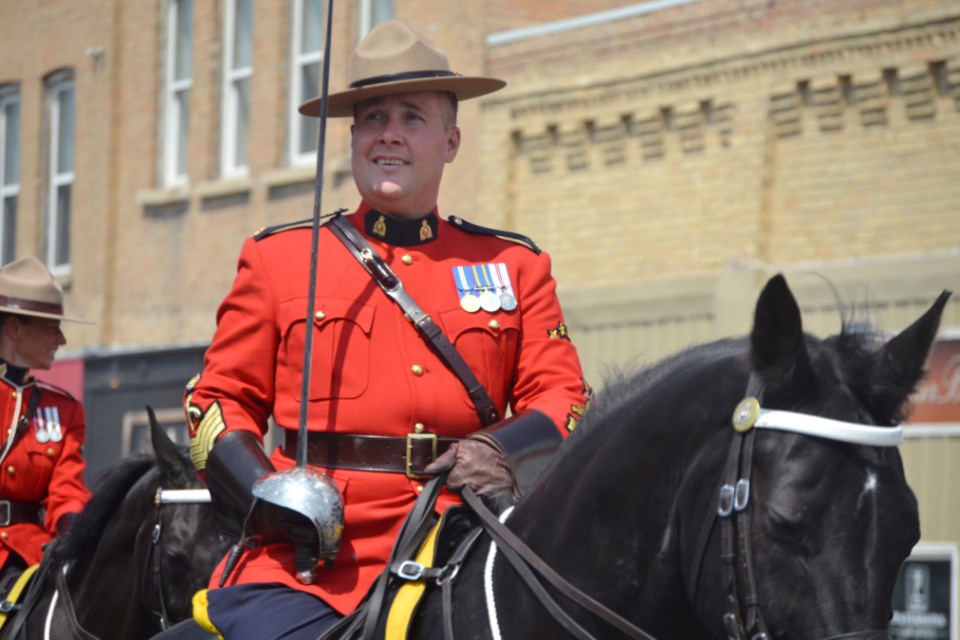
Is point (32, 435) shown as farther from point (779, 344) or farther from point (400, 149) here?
point (779, 344)

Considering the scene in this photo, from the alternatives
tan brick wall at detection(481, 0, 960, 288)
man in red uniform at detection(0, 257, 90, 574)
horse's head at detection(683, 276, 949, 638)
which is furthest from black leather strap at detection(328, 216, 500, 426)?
tan brick wall at detection(481, 0, 960, 288)

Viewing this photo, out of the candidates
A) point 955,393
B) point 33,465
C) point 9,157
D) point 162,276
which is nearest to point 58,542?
point 33,465

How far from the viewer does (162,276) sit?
22.0 meters

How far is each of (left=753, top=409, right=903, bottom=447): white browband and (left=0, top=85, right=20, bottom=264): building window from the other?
21990 millimetres

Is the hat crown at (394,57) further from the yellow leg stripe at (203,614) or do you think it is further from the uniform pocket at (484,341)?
the yellow leg stripe at (203,614)

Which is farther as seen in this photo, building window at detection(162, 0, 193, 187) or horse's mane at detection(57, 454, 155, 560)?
building window at detection(162, 0, 193, 187)

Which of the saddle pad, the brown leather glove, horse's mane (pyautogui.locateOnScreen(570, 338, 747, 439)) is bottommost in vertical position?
the saddle pad

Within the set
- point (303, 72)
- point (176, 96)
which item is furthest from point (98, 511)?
point (176, 96)

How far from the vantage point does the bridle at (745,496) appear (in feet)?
10.8

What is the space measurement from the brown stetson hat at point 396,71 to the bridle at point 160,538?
2564 mm

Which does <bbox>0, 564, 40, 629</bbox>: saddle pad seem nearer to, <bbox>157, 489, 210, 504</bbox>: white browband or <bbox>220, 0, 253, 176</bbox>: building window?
<bbox>157, 489, 210, 504</bbox>: white browband

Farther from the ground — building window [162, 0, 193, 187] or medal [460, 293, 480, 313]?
building window [162, 0, 193, 187]

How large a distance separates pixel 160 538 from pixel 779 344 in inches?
157

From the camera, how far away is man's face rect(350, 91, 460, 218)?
4.56 meters
